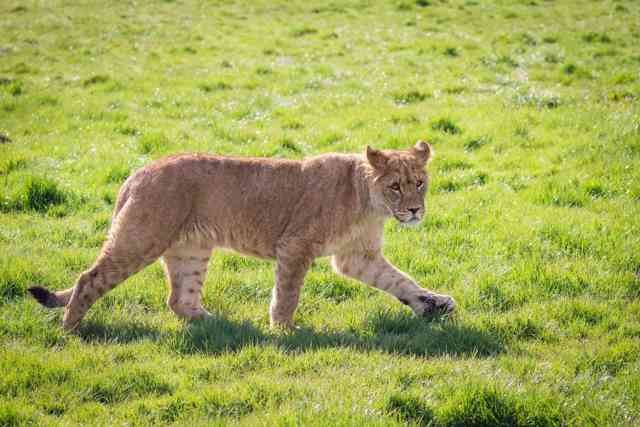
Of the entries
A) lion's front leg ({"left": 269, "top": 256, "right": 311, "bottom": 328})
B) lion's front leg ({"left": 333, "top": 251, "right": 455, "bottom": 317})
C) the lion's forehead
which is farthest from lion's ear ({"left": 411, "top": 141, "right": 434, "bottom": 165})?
lion's front leg ({"left": 269, "top": 256, "right": 311, "bottom": 328})

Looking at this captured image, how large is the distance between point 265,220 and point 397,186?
1.29m

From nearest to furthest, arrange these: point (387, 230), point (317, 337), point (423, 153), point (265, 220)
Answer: point (317, 337), point (265, 220), point (423, 153), point (387, 230)

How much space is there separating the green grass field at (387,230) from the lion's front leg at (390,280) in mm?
166

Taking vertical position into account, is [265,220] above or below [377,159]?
below

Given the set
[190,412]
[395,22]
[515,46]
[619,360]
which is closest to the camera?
[190,412]

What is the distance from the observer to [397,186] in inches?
277

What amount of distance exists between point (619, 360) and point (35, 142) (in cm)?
953

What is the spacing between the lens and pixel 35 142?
12.2m

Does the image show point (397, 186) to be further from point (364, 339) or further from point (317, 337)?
point (317, 337)

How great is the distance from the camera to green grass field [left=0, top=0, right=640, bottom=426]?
5.48 metres

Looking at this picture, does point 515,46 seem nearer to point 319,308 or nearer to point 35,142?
point 35,142

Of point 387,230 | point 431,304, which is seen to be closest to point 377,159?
point 431,304

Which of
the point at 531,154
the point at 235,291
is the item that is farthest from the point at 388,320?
the point at 531,154

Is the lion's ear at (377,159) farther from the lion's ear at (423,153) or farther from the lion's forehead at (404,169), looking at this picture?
the lion's ear at (423,153)
